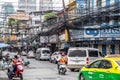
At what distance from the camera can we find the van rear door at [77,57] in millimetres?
27609

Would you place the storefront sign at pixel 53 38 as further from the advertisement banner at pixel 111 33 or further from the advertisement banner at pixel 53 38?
the advertisement banner at pixel 111 33

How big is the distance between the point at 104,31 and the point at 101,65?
19.7 meters

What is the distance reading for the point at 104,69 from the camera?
46.5 feet

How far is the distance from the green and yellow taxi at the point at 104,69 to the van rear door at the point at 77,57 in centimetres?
1160

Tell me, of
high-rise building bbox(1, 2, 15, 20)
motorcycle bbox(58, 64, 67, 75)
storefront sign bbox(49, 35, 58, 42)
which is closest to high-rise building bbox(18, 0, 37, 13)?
high-rise building bbox(1, 2, 15, 20)

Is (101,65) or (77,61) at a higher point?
(101,65)

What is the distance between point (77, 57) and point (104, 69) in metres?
13.5

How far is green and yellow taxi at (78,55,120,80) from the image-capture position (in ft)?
44.4

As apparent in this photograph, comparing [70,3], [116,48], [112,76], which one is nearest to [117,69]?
[112,76]

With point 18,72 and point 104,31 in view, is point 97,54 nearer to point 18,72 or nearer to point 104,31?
point 104,31

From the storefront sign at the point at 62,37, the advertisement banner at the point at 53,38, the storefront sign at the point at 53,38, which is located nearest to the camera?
the storefront sign at the point at 62,37

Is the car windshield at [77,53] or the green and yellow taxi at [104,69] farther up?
the green and yellow taxi at [104,69]

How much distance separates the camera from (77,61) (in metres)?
27.6

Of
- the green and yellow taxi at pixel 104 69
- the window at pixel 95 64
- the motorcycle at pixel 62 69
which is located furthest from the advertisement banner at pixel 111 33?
the window at pixel 95 64
